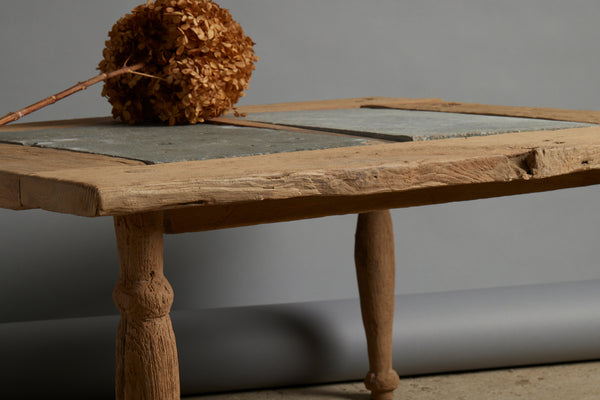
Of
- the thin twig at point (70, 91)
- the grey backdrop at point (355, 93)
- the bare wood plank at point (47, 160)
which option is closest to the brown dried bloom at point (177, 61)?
the thin twig at point (70, 91)

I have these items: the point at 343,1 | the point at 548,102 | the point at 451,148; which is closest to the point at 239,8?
the point at 343,1

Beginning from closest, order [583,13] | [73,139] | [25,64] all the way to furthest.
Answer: [73,139] → [25,64] → [583,13]

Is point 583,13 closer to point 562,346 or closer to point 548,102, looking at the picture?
point 548,102

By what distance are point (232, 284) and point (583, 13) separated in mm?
1350

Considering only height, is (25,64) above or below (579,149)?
above

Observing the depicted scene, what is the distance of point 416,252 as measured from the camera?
2727mm

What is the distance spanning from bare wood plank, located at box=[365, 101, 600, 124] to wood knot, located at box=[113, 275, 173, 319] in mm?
808

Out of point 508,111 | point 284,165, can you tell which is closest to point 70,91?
point 284,165

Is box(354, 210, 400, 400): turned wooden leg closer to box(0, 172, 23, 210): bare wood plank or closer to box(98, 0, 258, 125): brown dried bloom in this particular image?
box(98, 0, 258, 125): brown dried bloom

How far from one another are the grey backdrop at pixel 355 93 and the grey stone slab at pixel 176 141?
2.68 ft

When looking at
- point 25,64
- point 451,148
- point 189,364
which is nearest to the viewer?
point 451,148

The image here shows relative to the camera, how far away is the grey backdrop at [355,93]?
7.90ft

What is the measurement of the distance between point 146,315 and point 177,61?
59cm

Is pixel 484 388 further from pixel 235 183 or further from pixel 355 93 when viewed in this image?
pixel 235 183
